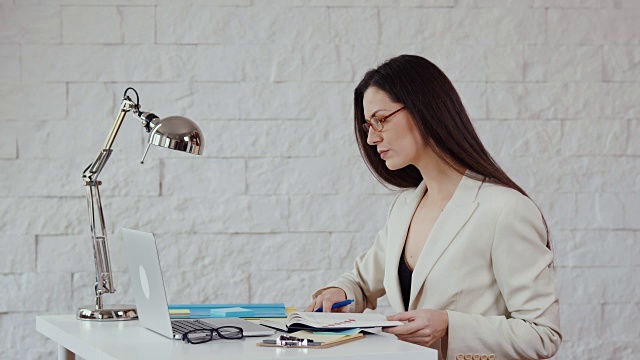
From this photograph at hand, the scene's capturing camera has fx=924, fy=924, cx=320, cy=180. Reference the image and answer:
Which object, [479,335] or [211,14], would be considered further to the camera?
[211,14]

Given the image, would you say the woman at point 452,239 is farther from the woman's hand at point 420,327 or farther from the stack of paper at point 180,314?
the stack of paper at point 180,314

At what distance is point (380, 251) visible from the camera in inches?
95.6

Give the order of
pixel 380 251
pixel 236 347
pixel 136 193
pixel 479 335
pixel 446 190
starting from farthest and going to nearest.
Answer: pixel 136 193, pixel 380 251, pixel 446 190, pixel 479 335, pixel 236 347

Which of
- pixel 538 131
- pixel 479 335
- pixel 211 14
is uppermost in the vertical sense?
pixel 211 14

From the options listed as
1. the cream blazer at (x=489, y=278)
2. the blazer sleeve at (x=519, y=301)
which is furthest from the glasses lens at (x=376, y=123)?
the blazer sleeve at (x=519, y=301)

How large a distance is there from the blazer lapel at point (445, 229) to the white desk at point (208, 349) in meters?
0.39

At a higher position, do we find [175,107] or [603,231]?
[175,107]

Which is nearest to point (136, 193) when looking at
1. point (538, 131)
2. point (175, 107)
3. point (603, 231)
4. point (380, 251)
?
point (175, 107)

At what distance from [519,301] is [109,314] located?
0.92m

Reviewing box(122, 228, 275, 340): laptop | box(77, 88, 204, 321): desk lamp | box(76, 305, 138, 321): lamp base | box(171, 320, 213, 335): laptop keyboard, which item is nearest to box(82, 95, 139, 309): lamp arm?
box(77, 88, 204, 321): desk lamp

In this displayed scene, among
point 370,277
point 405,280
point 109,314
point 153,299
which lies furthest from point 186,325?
point 370,277

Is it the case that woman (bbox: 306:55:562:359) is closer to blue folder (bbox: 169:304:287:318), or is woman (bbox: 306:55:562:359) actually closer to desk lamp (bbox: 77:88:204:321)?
blue folder (bbox: 169:304:287:318)

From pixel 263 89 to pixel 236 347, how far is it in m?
1.51

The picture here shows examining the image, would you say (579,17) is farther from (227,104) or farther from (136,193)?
(136,193)
